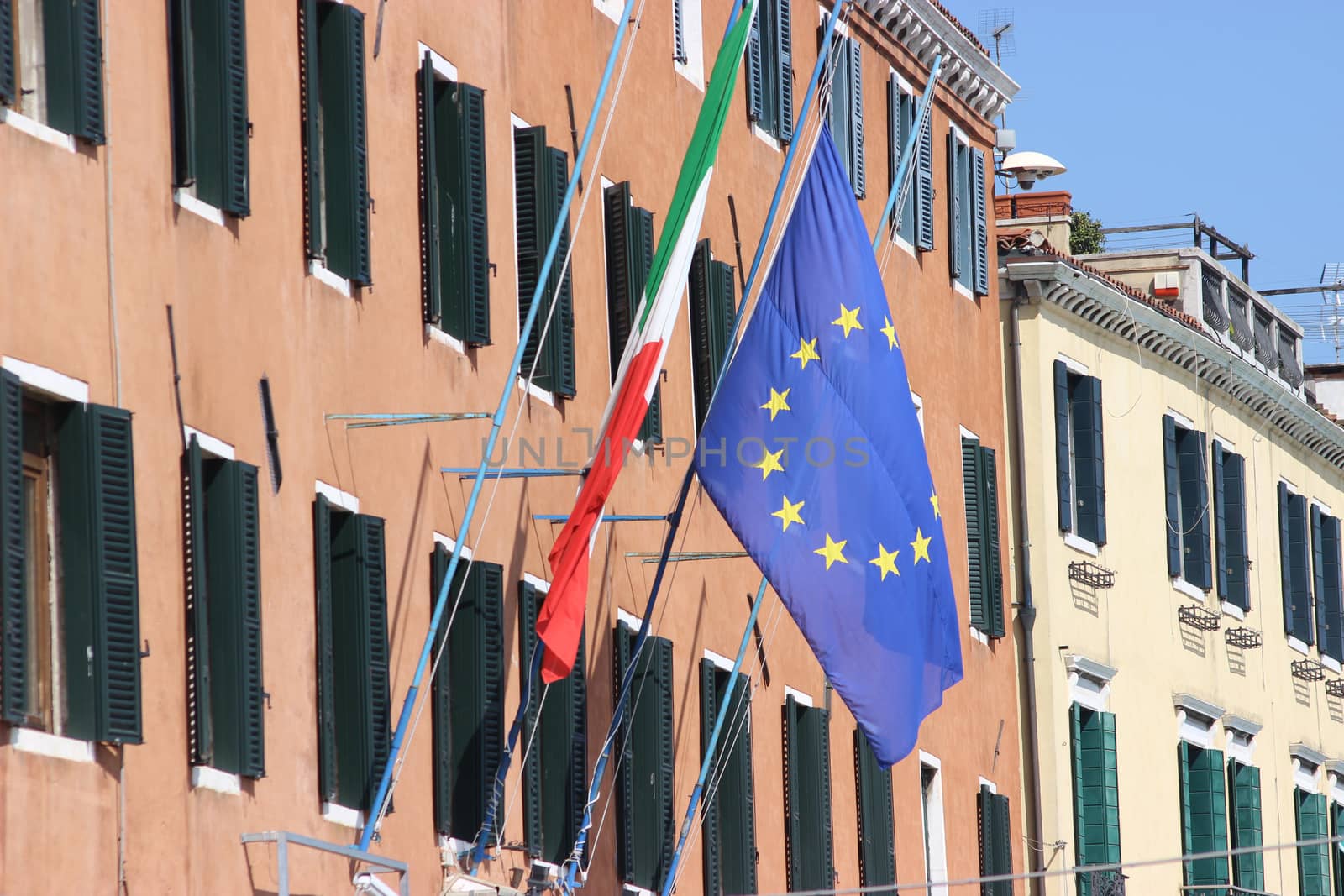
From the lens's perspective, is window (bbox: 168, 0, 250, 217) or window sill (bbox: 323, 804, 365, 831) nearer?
window (bbox: 168, 0, 250, 217)

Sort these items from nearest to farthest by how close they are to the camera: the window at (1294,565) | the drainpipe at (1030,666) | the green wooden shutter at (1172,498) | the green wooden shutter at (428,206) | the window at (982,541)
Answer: the green wooden shutter at (428,206), the window at (982,541), the drainpipe at (1030,666), the green wooden shutter at (1172,498), the window at (1294,565)

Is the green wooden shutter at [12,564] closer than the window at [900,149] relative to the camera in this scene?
Yes

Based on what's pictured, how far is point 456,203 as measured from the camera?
2236cm

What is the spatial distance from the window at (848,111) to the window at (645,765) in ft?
24.3

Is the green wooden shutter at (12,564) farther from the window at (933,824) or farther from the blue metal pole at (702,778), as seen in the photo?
the window at (933,824)

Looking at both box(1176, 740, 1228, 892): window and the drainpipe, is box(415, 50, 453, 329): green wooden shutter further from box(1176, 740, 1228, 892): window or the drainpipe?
box(1176, 740, 1228, 892): window

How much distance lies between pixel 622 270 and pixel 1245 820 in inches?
649

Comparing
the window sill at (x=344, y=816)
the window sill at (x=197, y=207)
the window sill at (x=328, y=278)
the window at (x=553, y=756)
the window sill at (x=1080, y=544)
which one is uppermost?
the window sill at (x=1080, y=544)

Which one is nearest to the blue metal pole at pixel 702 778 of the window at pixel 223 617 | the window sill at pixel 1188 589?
the window at pixel 223 617

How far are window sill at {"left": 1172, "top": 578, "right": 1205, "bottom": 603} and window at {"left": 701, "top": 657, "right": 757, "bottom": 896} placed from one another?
37.3 ft

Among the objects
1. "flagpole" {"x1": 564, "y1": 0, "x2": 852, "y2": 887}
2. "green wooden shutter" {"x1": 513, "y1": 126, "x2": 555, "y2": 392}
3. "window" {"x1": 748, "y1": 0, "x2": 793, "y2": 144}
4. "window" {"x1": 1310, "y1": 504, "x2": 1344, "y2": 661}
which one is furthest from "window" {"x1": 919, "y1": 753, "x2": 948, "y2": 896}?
"window" {"x1": 1310, "y1": 504, "x2": 1344, "y2": 661}

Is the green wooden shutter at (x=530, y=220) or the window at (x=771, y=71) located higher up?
the window at (x=771, y=71)

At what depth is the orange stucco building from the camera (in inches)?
655

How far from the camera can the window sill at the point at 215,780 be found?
58.0ft
